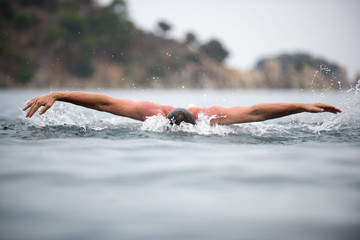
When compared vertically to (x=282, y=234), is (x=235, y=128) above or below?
above

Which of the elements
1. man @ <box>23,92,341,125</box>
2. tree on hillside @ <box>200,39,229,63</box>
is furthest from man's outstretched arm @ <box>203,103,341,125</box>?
tree on hillside @ <box>200,39,229,63</box>

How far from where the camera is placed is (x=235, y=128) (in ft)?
25.3

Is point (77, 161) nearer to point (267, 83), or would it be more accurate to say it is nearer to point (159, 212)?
point (159, 212)

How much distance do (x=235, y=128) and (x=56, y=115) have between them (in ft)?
14.2

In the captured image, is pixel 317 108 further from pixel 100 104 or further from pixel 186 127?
pixel 100 104

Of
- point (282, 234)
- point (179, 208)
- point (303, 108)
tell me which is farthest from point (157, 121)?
point (282, 234)

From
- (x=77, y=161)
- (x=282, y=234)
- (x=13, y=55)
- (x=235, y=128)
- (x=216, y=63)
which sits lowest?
(x=282, y=234)

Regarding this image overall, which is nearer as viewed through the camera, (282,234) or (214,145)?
(282,234)

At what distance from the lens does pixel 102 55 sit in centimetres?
8950

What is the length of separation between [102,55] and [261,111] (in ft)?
285

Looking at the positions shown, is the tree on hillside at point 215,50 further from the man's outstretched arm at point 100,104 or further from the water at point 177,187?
the water at point 177,187

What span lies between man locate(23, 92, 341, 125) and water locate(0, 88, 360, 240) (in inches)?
22.2

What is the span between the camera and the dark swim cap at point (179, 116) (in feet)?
22.9

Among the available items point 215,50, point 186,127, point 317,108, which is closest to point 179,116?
point 186,127
